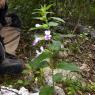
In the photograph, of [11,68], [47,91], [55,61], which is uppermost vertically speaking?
[47,91]

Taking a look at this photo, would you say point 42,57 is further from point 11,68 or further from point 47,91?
point 11,68

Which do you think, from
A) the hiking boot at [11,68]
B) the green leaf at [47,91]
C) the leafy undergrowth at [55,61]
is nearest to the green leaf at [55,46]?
the leafy undergrowth at [55,61]

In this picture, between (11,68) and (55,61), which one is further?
(11,68)

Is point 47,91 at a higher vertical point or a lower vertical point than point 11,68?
higher

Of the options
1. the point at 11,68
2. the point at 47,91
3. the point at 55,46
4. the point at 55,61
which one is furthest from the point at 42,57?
the point at 11,68

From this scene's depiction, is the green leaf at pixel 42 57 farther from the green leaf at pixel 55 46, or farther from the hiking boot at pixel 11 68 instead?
the hiking boot at pixel 11 68

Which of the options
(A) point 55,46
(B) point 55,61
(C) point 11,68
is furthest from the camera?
(C) point 11,68

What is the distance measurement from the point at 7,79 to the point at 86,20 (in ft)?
7.88

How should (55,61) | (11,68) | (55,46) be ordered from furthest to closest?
1. (11,68)
2. (55,61)
3. (55,46)

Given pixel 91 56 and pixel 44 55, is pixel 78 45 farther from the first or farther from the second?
pixel 44 55

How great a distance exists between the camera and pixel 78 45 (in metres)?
5.49

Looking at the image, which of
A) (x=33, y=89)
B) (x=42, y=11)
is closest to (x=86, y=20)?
(x=33, y=89)

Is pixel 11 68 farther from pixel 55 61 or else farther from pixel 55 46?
pixel 55 46

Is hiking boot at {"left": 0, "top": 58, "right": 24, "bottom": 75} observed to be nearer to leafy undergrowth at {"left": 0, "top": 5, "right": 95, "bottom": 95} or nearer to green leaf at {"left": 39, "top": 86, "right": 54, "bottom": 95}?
leafy undergrowth at {"left": 0, "top": 5, "right": 95, "bottom": 95}
